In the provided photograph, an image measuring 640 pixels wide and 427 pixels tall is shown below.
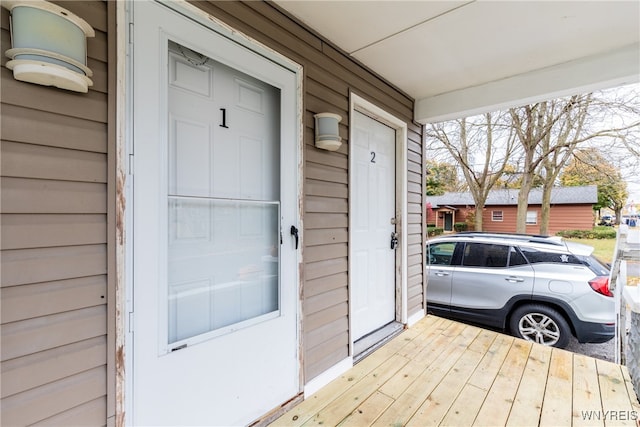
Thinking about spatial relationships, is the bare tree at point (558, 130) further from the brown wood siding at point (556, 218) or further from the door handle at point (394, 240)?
the brown wood siding at point (556, 218)

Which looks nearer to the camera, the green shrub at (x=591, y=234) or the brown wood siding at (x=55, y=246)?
the brown wood siding at (x=55, y=246)

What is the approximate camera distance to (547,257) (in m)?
3.03

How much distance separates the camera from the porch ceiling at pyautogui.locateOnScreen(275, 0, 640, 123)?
176cm

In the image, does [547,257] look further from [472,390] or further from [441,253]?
[472,390]

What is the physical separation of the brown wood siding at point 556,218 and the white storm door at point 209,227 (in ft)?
42.8

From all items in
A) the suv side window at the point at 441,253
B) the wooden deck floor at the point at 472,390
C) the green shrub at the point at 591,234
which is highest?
the suv side window at the point at 441,253

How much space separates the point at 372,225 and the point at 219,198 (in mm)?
1630

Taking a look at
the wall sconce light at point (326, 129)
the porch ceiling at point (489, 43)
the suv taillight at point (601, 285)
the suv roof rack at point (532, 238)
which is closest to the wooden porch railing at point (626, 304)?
the suv taillight at point (601, 285)

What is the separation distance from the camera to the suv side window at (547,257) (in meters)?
2.92

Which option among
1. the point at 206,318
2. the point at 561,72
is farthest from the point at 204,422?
the point at 561,72

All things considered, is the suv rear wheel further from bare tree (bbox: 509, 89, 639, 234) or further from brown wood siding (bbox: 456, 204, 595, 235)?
brown wood siding (bbox: 456, 204, 595, 235)

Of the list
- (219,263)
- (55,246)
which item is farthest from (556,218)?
(55,246)

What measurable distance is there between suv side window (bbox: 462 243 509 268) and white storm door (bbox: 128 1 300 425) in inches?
100

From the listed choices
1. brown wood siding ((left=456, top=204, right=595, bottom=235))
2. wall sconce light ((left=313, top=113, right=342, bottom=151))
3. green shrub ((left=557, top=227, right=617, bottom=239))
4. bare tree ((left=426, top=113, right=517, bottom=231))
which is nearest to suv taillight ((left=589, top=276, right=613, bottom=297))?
wall sconce light ((left=313, top=113, right=342, bottom=151))
